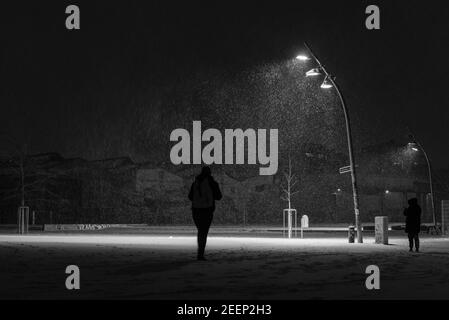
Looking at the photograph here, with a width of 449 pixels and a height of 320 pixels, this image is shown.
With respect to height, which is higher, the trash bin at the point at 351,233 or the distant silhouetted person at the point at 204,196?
the distant silhouetted person at the point at 204,196

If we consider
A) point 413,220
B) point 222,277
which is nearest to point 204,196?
point 222,277

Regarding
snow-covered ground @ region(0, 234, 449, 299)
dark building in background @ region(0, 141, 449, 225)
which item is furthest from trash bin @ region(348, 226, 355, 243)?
dark building in background @ region(0, 141, 449, 225)

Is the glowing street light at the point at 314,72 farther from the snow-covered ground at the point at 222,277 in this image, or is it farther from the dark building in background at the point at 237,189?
the dark building in background at the point at 237,189

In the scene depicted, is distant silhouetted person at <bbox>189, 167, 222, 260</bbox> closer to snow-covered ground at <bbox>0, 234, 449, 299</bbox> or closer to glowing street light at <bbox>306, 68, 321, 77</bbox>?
snow-covered ground at <bbox>0, 234, 449, 299</bbox>

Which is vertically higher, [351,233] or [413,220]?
[413,220]

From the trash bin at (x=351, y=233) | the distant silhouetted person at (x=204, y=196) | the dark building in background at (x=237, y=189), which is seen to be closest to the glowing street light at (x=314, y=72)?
the trash bin at (x=351, y=233)

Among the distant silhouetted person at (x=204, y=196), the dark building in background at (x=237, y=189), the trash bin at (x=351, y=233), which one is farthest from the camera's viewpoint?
the dark building in background at (x=237, y=189)

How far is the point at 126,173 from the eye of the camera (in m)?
111

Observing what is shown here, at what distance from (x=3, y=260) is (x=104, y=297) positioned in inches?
296

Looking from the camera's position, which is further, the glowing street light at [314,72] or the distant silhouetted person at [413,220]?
the glowing street light at [314,72]

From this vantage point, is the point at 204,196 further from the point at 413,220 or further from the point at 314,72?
the point at 314,72

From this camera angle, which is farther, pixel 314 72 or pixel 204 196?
pixel 314 72

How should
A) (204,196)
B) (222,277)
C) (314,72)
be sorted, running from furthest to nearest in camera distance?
(314,72)
(204,196)
(222,277)

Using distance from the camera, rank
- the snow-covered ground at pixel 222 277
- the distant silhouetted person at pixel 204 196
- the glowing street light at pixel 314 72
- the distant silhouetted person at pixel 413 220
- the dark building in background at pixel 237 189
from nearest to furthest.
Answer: the snow-covered ground at pixel 222 277
the distant silhouetted person at pixel 204 196
the distant silhouetted person at pixel 413 220
the glowing street light at pixel 314 72
the dark building in background at pixel 237 189
